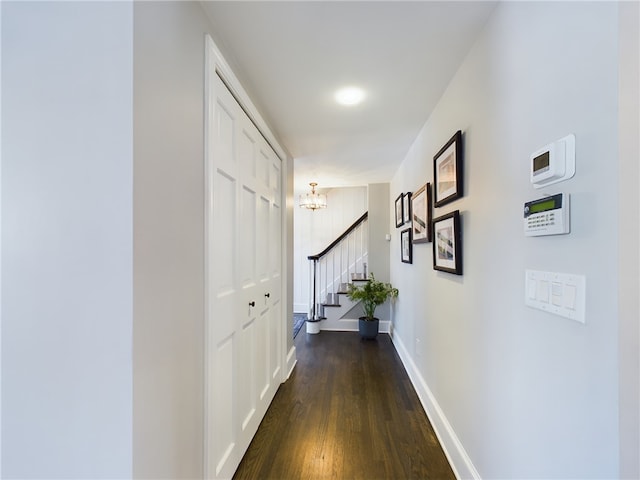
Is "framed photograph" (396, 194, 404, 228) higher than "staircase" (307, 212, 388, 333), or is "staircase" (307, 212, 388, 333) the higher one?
"framed photograph" (396, 194, 404, 228)

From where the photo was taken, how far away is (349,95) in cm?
194

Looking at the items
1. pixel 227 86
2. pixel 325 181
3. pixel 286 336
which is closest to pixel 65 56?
pixel 227 86

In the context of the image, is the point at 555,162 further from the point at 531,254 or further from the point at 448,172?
the point at 448,172

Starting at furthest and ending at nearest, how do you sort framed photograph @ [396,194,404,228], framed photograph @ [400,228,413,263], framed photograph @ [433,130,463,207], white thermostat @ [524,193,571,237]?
1. framed photograph @ [396,194,404,228]
2. framed photograph @ [400,228,413,263]
3. framed photograph @ [433,130,463,207]
4. white thermostat @ [524,193,571,237]

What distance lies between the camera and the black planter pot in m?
4.13

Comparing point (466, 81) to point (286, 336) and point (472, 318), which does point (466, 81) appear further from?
point (286, 336)

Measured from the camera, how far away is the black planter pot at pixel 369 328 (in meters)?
4.13

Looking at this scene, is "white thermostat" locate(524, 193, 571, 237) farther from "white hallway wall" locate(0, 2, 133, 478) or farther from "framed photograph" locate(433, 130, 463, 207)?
"white hallway wall" locate(0, 2, 133, 478)

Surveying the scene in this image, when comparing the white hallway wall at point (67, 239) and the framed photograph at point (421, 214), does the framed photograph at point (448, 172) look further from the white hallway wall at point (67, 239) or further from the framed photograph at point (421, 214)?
the white hallway wall at point (67, 239)

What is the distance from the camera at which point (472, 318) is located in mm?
1483

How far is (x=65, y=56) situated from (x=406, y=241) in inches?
116

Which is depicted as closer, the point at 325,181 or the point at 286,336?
the point at 286,336

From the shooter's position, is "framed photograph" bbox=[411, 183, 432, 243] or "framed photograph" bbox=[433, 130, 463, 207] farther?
"framed photograph" bbox=[411, 183, 432, 243]

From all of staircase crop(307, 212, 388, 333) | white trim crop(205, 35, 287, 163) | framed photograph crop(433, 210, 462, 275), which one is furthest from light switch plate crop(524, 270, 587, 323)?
staircase crop(307, 212, 388, 333)
